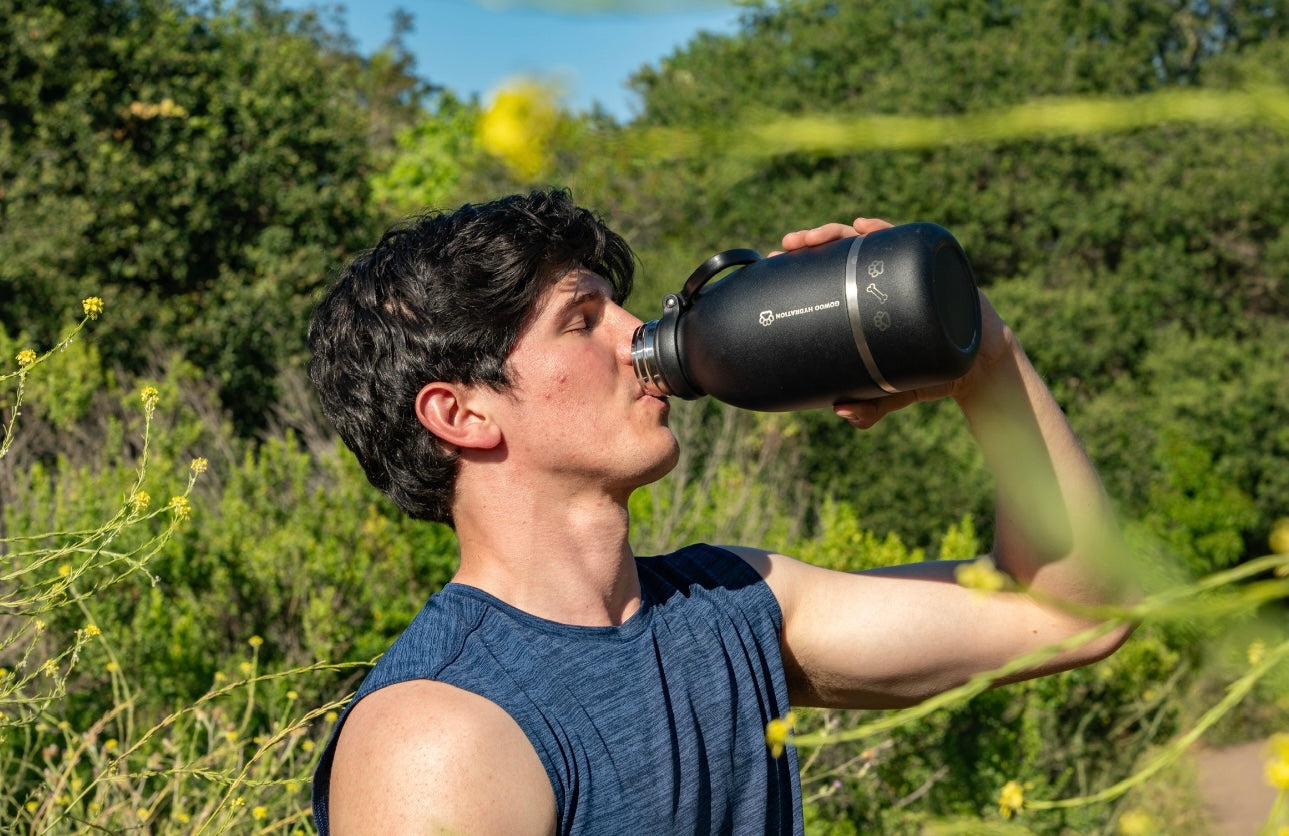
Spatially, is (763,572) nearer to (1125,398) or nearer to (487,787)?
(487,787)

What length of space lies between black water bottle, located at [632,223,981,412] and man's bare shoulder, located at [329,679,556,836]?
1.48ft

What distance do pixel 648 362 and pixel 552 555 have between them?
27 centimetres

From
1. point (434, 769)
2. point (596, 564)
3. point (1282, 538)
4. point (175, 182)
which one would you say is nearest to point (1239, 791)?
point (596, 564)

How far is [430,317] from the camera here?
1.65m

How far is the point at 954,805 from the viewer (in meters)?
4.31

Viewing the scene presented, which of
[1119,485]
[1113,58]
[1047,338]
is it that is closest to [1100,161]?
[1113,58]

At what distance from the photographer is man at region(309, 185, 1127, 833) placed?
55.6 inches

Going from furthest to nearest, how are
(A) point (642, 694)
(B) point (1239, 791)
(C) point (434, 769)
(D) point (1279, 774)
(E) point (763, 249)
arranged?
(E) point (763, 249)
(B) point (1239, 791)
(A) point (642, 694)
(C) point (434, 769)
(D) point (1279, 774)

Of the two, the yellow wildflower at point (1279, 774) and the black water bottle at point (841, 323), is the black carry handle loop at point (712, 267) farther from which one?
the yellow wildflower at point (1279, 774)

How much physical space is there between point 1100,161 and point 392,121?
336 inches

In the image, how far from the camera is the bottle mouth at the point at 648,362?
5.07 feet

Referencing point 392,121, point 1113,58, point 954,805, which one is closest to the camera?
point 954,805

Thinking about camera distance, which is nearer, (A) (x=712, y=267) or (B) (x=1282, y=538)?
(B) (x=1282, y=538)

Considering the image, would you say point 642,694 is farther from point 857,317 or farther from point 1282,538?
point 1282,538
